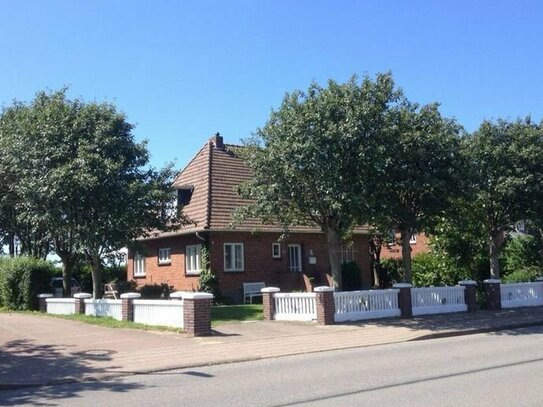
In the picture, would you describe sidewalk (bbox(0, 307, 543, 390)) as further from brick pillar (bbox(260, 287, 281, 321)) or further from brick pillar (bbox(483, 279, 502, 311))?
brick pillar (bbox(483, 279, 502, 311))

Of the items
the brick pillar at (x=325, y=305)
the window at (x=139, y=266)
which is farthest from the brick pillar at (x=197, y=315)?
the window at (x=139, y=266)

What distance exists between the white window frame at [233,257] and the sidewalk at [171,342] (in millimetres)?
8701

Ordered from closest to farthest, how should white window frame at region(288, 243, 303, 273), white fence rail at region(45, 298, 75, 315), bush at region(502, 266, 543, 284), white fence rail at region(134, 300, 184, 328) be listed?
white fence rail at region(134, 300, 184, 328) < white fence rail at region(45, 298, 75, 315) < bush at region(502, 266, 543, 284) < white window frame at region(288, 243, 303, 273)

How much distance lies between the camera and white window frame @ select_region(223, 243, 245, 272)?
27.1m

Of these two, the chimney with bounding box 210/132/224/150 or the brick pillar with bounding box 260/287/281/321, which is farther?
the chimney with bounding box 210/132/224/150

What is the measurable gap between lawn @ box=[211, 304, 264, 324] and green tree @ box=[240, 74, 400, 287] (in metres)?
3.32

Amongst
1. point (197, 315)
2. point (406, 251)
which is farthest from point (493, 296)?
point (197, 315)

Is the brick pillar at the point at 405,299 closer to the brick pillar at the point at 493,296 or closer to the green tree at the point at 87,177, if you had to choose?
the brick pillar at the point at 493,296

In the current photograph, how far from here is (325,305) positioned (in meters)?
17.6

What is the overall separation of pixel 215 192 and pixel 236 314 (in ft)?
28.3

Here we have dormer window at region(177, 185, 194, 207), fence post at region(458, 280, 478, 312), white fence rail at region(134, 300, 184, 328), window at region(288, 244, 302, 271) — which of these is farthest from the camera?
window at region(288, 244, 302, 271)

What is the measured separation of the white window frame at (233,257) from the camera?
2709 cm

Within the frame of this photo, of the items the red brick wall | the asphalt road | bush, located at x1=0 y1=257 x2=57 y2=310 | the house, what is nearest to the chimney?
the house

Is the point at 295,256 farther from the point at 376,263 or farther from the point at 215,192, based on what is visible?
the point at 376,263
